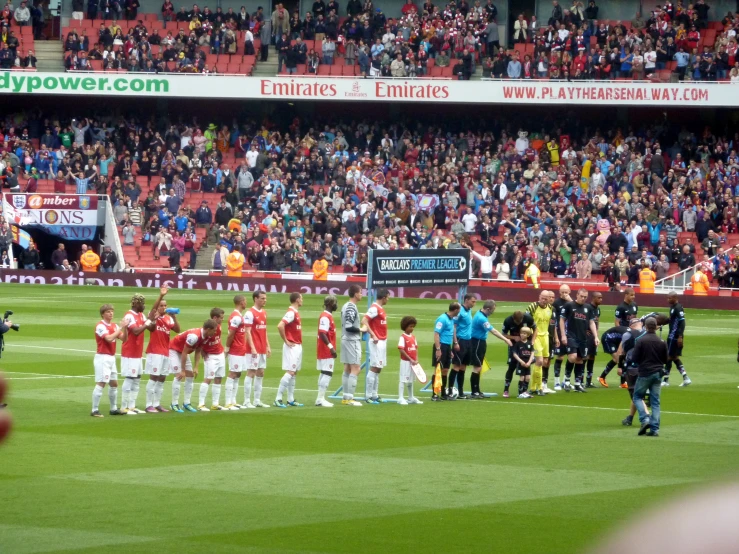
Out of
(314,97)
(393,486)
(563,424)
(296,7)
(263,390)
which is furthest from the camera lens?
(296,7)

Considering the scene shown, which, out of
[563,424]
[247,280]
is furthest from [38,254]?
[563,424]

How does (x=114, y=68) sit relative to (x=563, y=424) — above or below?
above

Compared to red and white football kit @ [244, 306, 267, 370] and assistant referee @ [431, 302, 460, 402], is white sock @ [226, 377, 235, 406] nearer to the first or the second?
red and white football kit @ [244, 306, 267, 370]

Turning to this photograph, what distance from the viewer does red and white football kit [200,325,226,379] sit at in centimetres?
1819

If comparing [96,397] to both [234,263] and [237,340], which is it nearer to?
[237,340]

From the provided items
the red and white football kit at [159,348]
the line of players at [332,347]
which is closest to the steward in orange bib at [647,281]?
the line of players at [332,347]

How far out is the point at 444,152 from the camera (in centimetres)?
5472

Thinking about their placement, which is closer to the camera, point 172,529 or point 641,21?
point 172,529

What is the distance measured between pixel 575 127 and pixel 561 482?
149 feet

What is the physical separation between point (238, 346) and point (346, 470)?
584 centimetres

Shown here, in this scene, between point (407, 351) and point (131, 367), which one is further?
point (407, 351)

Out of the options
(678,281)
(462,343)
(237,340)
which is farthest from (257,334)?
(678,281)

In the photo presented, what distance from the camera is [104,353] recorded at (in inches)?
692

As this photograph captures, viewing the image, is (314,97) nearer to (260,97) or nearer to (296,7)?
(260,97)
